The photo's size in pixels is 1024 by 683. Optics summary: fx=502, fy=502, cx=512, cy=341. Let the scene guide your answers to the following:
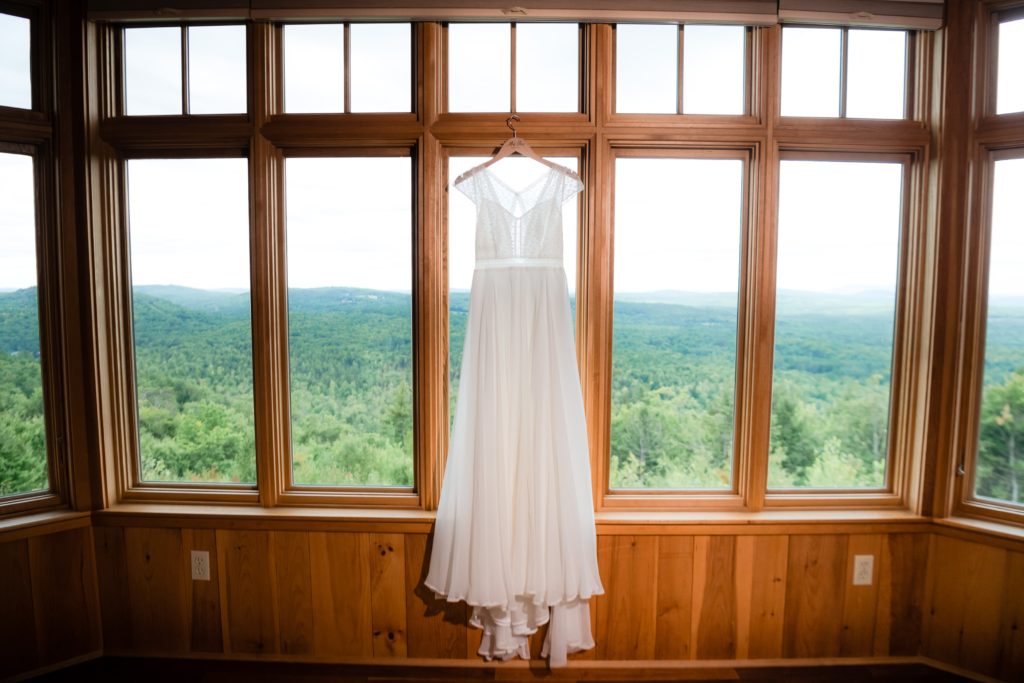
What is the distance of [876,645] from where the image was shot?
190 centimetres

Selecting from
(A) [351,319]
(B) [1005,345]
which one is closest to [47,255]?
(A) [351,319]

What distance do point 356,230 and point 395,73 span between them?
59cm

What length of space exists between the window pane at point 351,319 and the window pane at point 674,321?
32.2 inches

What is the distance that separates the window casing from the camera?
1.81 meters

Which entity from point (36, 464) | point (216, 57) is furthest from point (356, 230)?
point (36, 464)

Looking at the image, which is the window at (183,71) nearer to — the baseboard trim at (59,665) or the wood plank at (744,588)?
the baseboard trim at (59,665)

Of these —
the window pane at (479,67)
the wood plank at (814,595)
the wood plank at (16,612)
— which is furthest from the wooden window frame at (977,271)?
the wood plank at (16,612)

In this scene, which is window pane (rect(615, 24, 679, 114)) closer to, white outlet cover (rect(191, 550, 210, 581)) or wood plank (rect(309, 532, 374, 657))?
wood plank (rect(309, 532, 374, 657))

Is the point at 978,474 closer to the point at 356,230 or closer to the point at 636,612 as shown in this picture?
the point at 636,612

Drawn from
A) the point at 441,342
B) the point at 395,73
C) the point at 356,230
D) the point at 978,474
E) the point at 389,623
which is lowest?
the point at 389,623

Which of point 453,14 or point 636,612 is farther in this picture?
point 636,612

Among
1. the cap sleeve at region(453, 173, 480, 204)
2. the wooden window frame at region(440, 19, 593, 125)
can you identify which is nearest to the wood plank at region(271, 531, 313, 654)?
the cap sleeve at region(453, 173, 480, 204)

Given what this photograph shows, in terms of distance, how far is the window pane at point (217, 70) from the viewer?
1859 mm

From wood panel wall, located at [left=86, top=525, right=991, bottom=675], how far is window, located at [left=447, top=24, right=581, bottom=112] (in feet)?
5.36
